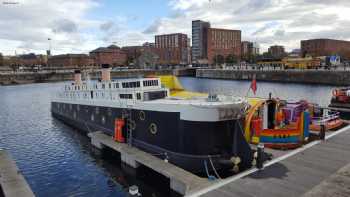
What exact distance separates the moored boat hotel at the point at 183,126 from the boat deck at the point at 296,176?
305 cm

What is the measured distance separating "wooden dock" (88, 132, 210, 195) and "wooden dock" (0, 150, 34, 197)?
7.18m

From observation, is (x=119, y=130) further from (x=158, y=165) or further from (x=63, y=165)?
(x=158, y=165)

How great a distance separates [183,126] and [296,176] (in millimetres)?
7369

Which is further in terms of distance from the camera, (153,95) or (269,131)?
(153,95)

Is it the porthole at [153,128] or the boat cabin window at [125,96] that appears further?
the boat cabin window at [125,96]

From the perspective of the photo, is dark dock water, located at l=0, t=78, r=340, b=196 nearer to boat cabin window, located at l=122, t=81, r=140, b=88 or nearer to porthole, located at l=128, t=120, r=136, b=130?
porthole, located at l=128, t=120, r=136, b=130

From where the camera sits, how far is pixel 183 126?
19094 mm

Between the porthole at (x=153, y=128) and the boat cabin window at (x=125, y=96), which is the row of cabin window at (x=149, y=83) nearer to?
the boat cabin window at (x=125, y=96)

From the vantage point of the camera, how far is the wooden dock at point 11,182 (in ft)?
47.2


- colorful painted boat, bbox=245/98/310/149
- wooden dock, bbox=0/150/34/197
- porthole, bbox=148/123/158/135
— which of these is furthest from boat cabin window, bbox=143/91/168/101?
wooden dock, bbox=0/150/34/197

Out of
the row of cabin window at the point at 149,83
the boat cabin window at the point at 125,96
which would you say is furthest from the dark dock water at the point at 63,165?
the row of cabin window at the point at 149,83

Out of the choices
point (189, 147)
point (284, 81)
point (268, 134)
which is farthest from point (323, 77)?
point (189, 147)

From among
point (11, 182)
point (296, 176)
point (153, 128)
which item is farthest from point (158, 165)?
point (11, 182)

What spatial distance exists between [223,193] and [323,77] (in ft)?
284
